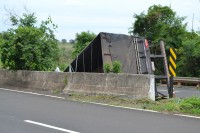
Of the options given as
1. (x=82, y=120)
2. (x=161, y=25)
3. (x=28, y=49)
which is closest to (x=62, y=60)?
(x=28, y=49)

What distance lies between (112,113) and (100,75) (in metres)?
3.37

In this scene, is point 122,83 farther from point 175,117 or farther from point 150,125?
point 150,125

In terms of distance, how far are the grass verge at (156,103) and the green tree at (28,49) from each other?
4.93 m

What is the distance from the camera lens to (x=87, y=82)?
1304cm

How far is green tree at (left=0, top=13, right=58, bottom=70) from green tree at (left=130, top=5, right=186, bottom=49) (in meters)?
14.2

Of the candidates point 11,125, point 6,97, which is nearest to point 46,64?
point 6,97

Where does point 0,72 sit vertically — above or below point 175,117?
above

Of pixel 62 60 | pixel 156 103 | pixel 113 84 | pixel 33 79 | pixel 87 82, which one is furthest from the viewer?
pixel 62 60

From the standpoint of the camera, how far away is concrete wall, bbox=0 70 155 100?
37.0ft

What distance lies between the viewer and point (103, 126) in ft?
25.5

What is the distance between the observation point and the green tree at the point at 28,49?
55.0ft

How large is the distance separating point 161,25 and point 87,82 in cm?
1911

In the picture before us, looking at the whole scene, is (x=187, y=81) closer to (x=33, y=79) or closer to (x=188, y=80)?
(x=188, y=80)

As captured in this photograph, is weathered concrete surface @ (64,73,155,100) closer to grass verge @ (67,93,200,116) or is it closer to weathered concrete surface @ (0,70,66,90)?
grass verge @ (67,93,200,116)
